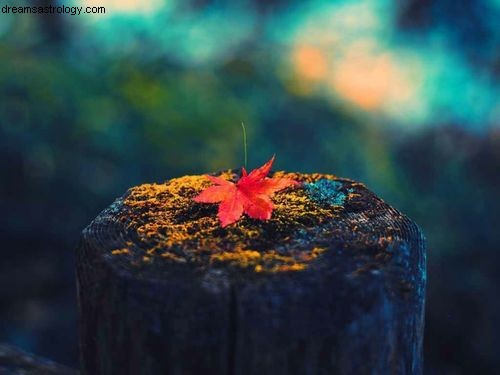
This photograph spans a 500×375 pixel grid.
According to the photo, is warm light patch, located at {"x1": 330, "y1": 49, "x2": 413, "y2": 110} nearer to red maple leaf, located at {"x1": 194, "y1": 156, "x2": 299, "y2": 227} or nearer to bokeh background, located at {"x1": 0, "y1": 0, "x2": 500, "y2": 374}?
bokeh background, located at {"x1": 0, "y1": 0, "x2": 500, "y2": 374}

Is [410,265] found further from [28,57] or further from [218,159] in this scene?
[28,57]

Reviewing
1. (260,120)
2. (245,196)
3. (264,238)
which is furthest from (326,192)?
(260,120)

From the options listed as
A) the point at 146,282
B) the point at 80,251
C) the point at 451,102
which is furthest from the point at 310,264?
the point at 451,102

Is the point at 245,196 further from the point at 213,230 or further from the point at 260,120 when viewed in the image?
the point at 260,120

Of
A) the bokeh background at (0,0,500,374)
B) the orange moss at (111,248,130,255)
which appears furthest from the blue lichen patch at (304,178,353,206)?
the bokeh background at (0,0,500,374)

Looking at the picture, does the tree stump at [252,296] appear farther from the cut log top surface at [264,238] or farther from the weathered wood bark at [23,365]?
the weathered wood bark at [23,365]

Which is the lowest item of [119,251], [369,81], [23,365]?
[23,365]

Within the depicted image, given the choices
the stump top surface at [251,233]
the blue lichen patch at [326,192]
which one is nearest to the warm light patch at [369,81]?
the blue lichen patch at [326,192]
